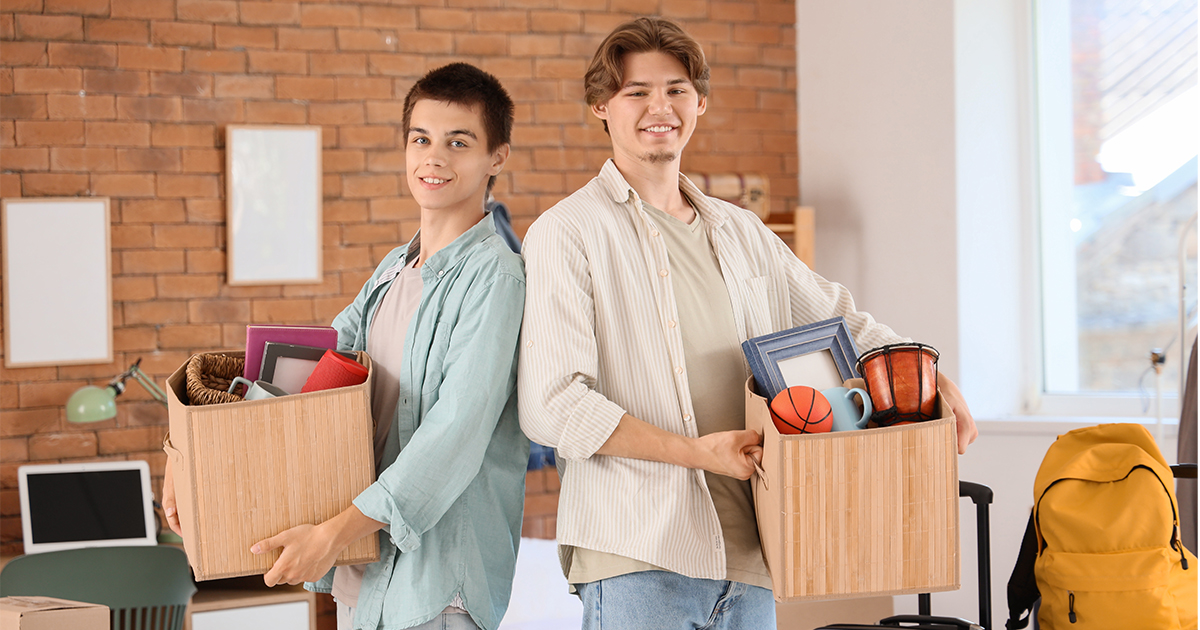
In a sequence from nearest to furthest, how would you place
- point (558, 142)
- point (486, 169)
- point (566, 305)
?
point (566, 305) → point (486, 169) → point (558, 142)

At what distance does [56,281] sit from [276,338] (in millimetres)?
2144

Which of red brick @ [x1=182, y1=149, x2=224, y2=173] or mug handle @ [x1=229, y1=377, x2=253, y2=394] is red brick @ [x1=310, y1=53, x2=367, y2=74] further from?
mug handle @ [x1=229, y1=377, x2=253, y2=394]

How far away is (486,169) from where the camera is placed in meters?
1.55

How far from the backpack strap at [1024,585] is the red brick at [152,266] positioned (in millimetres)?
2747

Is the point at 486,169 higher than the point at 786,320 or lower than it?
higher

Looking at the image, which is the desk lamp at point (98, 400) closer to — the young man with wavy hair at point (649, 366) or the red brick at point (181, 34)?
the red brick at point (181, 34)

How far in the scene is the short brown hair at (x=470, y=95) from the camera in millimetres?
1508

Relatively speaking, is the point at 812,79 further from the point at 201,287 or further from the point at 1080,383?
the point at 201,287

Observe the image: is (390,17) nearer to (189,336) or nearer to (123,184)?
(123,184)

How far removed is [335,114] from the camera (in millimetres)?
3398

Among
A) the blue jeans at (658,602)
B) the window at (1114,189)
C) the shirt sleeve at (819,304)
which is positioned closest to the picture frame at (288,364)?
the blue jeans at (658,602)

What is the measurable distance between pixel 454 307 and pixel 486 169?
275mm

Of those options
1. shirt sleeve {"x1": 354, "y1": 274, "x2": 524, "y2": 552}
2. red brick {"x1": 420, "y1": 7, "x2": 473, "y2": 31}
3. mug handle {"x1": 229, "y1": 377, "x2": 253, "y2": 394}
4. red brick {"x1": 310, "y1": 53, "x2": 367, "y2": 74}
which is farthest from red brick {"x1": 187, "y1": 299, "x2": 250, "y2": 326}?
shirt sleeve {"x1": 354, "y1": 274, "x2": 524, "y2": 552}

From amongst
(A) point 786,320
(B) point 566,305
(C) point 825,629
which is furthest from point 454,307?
(C) point 825,629
